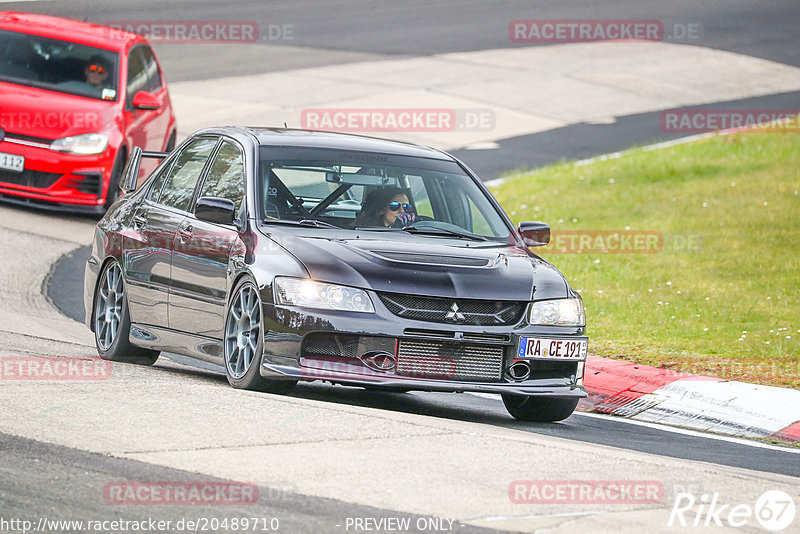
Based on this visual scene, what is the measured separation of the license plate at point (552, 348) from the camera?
8289 mm

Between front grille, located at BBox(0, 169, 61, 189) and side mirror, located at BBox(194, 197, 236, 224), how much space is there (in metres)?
7.30

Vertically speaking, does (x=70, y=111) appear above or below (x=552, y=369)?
above

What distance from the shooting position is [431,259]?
27.4 feet

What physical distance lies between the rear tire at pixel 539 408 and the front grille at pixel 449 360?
593 mm

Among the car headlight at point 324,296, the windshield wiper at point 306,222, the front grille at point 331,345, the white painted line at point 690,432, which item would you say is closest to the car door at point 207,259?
the windshield wiper at point 306,222

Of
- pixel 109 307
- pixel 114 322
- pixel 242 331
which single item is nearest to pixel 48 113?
pixel 109 307

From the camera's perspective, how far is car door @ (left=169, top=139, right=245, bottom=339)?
28.8 ft

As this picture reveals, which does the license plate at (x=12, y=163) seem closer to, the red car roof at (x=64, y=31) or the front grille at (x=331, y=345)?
the red car roof at (x=64, y=31)

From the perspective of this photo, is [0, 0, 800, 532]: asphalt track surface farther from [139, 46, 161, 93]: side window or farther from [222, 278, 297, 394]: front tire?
[139, 46, 161, 93]: side window

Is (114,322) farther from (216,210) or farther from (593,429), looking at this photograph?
(593,429)

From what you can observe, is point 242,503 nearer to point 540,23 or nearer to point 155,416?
point 155,416

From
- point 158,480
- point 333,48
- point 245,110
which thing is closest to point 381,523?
point 158,480

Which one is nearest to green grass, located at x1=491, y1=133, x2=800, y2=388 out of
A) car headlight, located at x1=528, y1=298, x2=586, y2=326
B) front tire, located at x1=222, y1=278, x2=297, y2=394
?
car headlight, located at x1=528, y1=298, x2=586, y2=326

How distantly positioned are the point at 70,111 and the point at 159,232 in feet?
22.4
